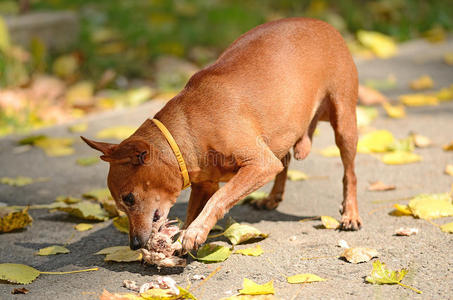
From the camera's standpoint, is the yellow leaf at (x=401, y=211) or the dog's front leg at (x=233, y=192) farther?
the yellow leaf at (x=401, y=211)

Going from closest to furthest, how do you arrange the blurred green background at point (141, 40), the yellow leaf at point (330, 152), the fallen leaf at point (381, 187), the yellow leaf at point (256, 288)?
1. the yellow leaf at point (256, 288)
2. the fallen leaf at point (381, 187)
3. the yellow leaf at point (330, 152)
4. the blurred green background at point (141, 40)

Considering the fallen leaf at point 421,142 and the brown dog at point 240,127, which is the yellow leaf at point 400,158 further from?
the brown dog at point 240,127

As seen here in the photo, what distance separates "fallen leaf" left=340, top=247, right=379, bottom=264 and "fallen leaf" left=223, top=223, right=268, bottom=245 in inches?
18.6

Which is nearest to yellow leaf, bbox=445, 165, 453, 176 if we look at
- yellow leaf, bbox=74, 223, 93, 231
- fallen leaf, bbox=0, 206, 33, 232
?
yellow leaf, bbox=74, 223, 93, 231

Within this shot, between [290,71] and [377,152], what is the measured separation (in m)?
1.67

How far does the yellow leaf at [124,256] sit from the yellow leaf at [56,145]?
6.75ft

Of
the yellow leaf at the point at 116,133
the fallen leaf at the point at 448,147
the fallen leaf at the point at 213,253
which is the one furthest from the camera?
the yellow leaf at the point at 116,133

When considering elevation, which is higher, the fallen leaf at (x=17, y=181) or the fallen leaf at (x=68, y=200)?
the fallen leaf at (x=68, y=200)

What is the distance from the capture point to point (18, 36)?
7156 millimetres

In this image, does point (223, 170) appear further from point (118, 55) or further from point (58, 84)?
point (118, 55)

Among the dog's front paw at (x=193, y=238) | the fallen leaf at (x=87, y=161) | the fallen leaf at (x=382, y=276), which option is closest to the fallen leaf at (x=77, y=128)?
the fallen leaf at (x=87, y=161)

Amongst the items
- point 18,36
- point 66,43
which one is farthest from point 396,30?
point 18,36

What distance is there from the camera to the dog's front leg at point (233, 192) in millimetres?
3004

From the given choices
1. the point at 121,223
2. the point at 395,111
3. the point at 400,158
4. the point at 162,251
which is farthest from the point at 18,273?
the point at 395,111
